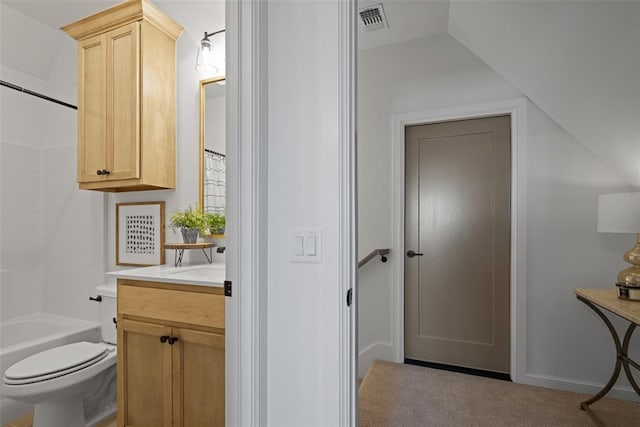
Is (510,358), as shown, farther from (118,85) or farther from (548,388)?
(118,85)

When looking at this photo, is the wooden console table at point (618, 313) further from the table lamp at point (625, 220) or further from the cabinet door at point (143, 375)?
the cabinet door at point (143, 375)

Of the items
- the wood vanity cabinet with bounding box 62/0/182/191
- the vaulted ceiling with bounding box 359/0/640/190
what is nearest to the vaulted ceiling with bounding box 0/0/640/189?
the vaulted ceiling with bounding box 359/0/640/190

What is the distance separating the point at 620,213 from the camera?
1820 mm

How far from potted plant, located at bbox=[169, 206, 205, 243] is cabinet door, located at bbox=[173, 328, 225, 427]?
0.65 metres

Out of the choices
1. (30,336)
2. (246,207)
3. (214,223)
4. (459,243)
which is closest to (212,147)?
(214,223)

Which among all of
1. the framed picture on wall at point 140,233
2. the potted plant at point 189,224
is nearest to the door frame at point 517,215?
the potted plant at point 189,224

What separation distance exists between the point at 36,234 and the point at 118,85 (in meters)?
1.68

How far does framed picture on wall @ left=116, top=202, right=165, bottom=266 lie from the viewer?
7.48ft

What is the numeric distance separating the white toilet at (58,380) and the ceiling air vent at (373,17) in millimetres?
2678

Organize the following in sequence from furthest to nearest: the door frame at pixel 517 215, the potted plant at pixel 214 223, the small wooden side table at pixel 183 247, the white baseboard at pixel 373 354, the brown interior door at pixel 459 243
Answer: the white baseboard at pixel 373 354 → the brown interior door at pixel 459 243 → the door frame at pixel 517 215 → the potted plant at pixel 214 223 → the small wooden side table at pixel 183 247

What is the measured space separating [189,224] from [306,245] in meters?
1.17

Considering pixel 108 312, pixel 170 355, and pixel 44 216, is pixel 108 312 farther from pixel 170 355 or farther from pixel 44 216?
pixel 44 216

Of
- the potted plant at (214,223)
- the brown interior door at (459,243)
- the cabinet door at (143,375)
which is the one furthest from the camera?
the brown interior door at (459,243)

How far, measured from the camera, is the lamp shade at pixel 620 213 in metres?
1.78
